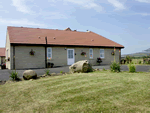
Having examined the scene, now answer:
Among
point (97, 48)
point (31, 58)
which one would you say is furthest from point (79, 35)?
point (31, 58)

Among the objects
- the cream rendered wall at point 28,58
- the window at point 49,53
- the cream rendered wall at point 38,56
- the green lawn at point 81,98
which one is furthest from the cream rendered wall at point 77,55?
the green lawn at point 81,98

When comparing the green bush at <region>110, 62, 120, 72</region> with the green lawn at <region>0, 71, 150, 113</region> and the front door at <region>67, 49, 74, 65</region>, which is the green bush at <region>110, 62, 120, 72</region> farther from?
the front door at <region>67, 49, 74, 65</region>

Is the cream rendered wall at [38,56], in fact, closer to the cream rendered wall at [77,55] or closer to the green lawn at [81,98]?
the cream rendered wall at [77,55]

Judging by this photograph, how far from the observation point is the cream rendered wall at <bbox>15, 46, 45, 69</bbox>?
15.7 meters

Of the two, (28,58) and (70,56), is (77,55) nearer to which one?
(70,56)

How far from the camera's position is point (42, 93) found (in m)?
5.68

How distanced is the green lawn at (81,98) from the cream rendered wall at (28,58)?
31.0 feet

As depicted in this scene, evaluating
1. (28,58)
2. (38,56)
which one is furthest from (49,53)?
(28,58)

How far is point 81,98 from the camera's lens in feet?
16.0

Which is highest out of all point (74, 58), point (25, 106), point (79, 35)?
point (79, 35)

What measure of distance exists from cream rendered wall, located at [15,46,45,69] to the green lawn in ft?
31.0

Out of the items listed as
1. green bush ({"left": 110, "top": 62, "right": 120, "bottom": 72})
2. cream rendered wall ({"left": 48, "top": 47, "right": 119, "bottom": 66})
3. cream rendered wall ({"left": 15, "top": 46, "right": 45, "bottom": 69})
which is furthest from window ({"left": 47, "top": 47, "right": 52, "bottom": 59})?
green bush ({"left": 110, "top": 62, "right": 120, "bottom": 72})

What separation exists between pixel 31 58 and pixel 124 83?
1206cm

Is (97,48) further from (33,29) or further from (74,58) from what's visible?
(33,29)
